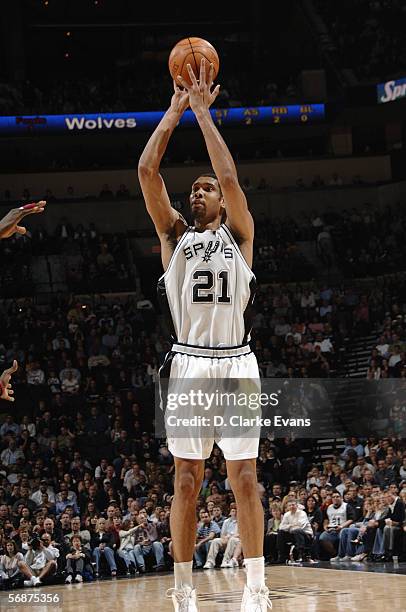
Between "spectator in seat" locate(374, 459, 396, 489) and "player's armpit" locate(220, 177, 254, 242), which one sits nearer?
"player's armpit" locate(220, 177, 254, 242)

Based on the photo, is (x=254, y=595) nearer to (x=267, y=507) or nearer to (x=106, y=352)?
(x=267, y=507)

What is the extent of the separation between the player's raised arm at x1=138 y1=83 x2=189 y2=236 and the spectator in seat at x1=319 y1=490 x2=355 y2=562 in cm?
977

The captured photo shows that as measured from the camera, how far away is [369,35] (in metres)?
28.3

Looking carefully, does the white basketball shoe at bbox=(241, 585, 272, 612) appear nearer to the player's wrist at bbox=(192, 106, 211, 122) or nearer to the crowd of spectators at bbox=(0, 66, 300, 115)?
the player's wrist at bbox=(192, 106, 211, 122)

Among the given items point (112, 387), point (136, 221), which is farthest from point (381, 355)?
point (136, 221)

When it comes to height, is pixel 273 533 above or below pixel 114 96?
below

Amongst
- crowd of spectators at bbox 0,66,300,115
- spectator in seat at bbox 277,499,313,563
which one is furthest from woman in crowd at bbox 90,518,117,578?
crowd of spectators at bbox 0,66,300,115

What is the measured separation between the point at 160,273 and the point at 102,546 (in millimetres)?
12476

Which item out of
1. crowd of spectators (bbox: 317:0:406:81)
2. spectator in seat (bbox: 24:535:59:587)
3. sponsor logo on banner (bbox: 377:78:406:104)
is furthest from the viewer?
crowd of spectators (bbox: 317:0:406:81)

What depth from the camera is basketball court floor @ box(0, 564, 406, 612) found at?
9.13 meters

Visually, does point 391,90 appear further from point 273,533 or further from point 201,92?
point 201,92

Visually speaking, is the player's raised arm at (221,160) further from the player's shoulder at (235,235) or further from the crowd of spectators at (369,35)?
the crowd of spectators at (369,35)

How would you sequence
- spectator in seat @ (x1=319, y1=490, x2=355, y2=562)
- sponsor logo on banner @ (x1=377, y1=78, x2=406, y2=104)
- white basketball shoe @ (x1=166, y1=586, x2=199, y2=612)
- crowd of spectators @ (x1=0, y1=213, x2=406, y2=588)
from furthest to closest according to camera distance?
sponsor logo on banner @ (x1=377, y1=78, x2=406, y2=104)
spectator in seat @ (x1=319, y1=490, x2=355, y2=562)
crowd of spectators @ (x1=0, y1=213, x2=406, y2=588)
white basketball shoe @ (x1=166, y1=586, x2=199, y2=612)

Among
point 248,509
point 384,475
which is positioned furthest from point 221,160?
point 384,475
